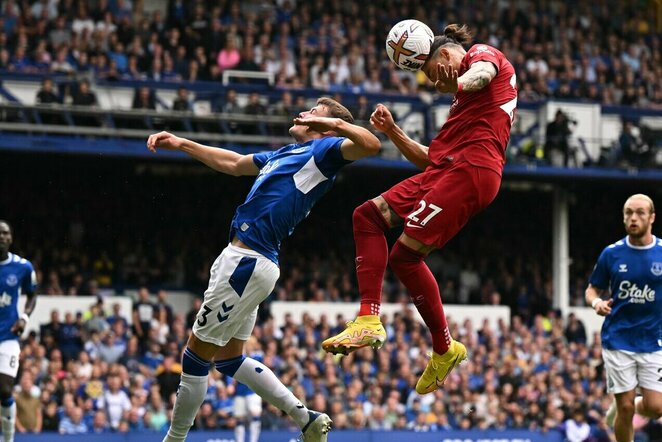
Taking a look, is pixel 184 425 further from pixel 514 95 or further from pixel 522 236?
pixel 522 236

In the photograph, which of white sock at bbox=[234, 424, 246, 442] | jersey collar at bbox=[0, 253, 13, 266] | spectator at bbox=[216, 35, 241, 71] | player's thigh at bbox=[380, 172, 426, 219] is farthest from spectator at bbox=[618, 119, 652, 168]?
player's thigh at bbox=[380, 172, 426, 219]

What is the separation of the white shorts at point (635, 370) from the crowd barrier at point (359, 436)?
6.83 m

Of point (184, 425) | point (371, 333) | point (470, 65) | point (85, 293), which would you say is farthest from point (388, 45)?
point (85, 293)

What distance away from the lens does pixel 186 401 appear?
373 inches

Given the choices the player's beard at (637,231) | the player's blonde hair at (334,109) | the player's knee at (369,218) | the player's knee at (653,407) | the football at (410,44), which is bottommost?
the player's knee at (653,407)

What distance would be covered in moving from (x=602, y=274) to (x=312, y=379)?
8.46 meters

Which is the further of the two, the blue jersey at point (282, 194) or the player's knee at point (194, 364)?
the player's knee at point (194, 364)

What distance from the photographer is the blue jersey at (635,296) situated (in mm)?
11305

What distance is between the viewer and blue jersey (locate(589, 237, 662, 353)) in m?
11.3

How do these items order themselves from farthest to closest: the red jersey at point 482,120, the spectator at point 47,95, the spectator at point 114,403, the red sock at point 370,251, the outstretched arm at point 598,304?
the spectator at point 47,95 → the spectator at point 114,403 → the outstretched arm at point 598,304 → the red sock at point 370,251 → the red jersey at point 482,120

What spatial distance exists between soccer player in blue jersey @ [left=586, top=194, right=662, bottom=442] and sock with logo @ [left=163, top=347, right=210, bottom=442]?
3.82m

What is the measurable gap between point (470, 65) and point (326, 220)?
1841cm

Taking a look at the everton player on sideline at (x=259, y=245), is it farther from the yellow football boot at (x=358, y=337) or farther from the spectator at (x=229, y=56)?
the spectator at (x=229, y=56)

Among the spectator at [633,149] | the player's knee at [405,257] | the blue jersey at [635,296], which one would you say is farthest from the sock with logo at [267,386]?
the spectator at [633,149]
